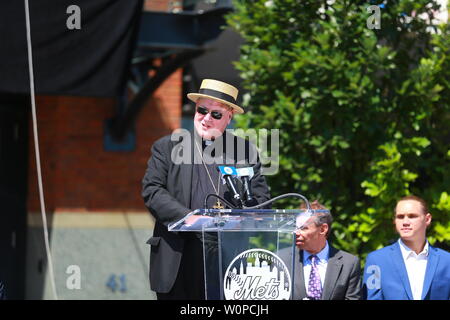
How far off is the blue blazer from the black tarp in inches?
127

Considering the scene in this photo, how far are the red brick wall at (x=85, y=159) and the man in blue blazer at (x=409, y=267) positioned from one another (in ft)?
14.1

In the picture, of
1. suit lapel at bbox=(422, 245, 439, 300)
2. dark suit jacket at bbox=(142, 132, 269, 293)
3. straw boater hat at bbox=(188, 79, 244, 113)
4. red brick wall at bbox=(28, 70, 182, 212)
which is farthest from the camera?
red brick wall at bbox=(28, 70, 182, 212)

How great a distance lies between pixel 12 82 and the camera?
7547 mm

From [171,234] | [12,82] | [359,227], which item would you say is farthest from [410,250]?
[12,82]

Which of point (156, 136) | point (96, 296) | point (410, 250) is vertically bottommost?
point (96, 296)

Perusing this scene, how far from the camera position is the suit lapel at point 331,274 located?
5.23m

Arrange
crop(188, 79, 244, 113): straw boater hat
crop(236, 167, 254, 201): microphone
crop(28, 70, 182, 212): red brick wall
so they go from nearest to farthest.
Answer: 1. crop(236, 167, 254, 201): microphone
2. crop(188, 79, 244, 113): straw boater hat
3. crop(28, 70, 182, 212): red brick wall

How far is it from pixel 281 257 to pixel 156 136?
5.71 m

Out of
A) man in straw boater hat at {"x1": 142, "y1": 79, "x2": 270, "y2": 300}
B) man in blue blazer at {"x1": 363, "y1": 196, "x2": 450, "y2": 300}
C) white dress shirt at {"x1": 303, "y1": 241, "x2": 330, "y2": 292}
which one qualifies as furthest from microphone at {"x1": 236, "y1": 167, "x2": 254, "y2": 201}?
man in blue blazer at {"x1": 363, "y1": 196, "x2": 450, "y2": 300}

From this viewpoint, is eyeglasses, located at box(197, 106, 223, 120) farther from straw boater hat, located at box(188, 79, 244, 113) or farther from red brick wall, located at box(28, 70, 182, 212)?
red brick wall, located at box(28, 70, 182, 212)

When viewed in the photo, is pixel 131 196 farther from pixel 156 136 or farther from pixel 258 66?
pixel 258 66

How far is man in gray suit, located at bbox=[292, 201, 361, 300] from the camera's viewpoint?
206 inches

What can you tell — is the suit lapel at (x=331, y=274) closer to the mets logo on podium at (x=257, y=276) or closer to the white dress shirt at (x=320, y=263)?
the white dress shirt at (x=320, y=263)

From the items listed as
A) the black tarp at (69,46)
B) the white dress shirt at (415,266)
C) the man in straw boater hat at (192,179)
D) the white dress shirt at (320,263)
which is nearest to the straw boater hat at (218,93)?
the man in straw boater hat at (192,179)
